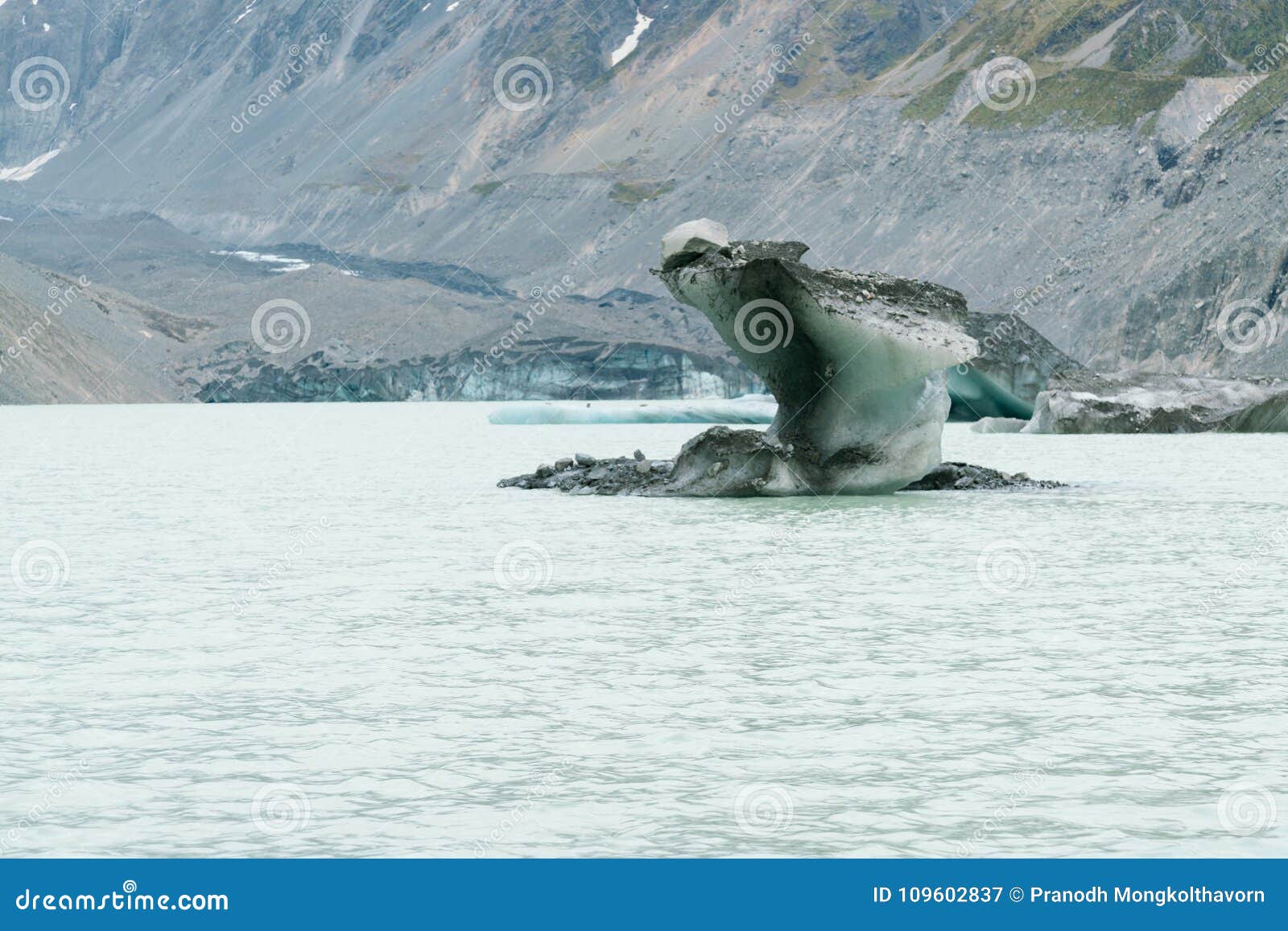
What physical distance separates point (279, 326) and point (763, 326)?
118 m

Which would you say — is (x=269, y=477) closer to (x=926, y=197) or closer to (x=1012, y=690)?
(x=1012, y=690)

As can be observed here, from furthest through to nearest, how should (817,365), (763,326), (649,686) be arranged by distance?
(817,365), (763,326), (649,686)

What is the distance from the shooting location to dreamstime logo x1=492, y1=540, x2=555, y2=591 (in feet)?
42.6

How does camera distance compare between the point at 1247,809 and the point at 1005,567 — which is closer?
the point at 1247,809

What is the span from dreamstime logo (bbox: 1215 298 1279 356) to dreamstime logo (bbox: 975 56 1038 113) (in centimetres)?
5804

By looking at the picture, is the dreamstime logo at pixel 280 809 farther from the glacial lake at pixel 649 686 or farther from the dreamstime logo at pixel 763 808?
the dreamstime logo at pixel 763 808

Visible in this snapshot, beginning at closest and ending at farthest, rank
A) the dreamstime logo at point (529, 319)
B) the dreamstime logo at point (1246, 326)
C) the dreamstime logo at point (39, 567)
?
1. the dreamstime logo at point (39, 567)
2. the dreamstime logo at point (1246, 326)
3. the dreamstime logo at point (529, 319)

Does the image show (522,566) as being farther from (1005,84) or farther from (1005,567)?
(1005,84)

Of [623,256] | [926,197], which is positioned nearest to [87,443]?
[926,197]

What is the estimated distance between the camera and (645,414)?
6731 centimetres

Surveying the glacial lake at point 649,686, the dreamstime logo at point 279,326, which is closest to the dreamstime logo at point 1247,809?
the glacial lake at point 649,686

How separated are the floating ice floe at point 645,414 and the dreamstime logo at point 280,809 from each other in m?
58.1

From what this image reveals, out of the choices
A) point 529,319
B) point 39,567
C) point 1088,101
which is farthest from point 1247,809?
point 1088,101

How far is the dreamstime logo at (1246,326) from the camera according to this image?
7250 centimetres
